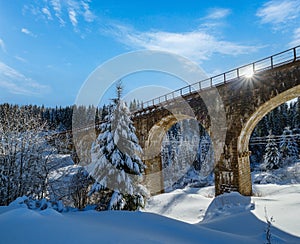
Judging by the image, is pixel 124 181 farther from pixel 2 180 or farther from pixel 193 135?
pixel 193 135

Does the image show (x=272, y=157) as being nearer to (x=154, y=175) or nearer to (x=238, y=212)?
(x=154, y=175)

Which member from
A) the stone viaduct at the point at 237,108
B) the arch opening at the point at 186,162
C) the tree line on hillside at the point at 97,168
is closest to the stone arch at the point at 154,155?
the stone viaduct at the point at 237,108

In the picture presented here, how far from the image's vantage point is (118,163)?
8672 millimetres

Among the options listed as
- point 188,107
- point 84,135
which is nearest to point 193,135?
point 84,135

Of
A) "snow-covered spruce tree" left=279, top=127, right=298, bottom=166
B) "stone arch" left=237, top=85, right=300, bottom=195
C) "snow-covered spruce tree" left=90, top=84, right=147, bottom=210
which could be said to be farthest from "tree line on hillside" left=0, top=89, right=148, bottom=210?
Result: "snow-covered spruce tree" left=279, top=127, right=298, bottom=166

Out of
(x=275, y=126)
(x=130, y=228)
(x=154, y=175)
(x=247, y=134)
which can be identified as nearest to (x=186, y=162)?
(x=275, y=126)

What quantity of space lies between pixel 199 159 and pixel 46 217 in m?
37.6

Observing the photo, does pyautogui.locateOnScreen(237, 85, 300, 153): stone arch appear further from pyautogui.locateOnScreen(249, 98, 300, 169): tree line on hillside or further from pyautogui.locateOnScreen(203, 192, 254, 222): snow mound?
pyautogui.locateOnScreen(249, 98, 300, 169): tree line on hillside

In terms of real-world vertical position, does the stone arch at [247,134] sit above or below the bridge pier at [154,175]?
above

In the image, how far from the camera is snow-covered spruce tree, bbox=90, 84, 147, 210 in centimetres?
846

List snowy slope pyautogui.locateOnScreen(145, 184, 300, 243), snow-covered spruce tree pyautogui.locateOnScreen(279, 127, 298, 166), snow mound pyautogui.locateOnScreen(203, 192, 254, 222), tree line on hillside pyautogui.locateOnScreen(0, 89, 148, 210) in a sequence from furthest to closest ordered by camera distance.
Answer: snow-covered spruce tree pyautogui.locateOnScreen(279, 127, 298, 166)
snow mound pyautogui.locateOnScreen(203, 192, 254, 222)
tree line on hillside pyautogui.locateOnScreen(0, 89, 148, 210)
snowy slope pyautogui.locateOnScreen(145, 184, 300, 243)

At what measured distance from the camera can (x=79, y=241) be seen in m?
2.55

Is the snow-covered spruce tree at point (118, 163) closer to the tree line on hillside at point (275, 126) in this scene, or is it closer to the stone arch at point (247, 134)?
the stone arch at point (247, 134)

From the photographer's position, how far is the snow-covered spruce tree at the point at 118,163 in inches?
333
